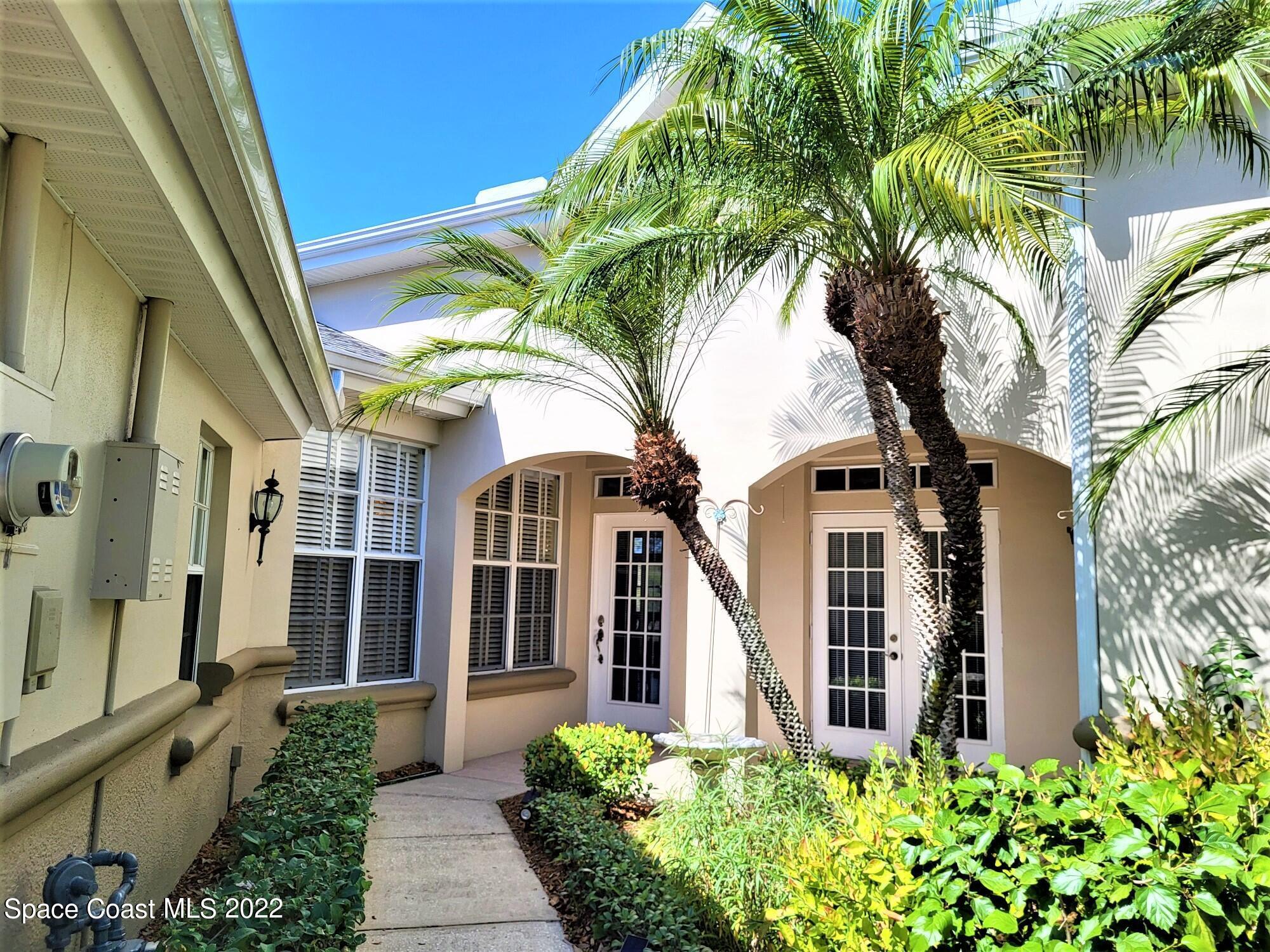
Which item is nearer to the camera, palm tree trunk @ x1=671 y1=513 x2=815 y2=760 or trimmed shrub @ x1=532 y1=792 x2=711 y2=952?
trimmed shrub @ x1=532 y1=792 x2=711 y2=952

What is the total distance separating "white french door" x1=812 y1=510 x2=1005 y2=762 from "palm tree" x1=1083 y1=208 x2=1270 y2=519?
10.0ft

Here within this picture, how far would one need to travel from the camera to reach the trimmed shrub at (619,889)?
4281 millimetres

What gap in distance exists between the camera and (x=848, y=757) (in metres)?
9.33

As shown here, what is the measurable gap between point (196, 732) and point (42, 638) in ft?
8.42

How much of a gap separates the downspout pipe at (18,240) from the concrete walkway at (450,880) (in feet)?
12.5

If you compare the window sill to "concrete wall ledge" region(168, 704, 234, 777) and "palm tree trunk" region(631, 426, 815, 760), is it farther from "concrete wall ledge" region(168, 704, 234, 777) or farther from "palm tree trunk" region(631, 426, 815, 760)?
"palm tree trunk" region(631, 426, 815, 760)

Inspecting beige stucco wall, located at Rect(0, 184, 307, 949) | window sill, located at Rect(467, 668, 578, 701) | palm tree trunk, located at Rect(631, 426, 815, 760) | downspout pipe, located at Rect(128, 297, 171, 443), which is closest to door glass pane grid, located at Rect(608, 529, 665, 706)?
window sill, located at Rect(467, 668, 578, 701)

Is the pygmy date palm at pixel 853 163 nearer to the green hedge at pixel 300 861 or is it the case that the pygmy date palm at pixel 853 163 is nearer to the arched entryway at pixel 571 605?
the green hedge at pixel 300 861

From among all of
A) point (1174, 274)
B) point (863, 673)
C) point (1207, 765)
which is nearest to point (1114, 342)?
point (1174, 274)

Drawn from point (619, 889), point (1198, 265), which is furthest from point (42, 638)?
point (1198, 265)

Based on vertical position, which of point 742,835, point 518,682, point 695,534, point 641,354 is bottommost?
point 742,835

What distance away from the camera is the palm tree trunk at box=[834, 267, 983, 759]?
17.2 ft

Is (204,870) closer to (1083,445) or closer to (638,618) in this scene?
(638,618)

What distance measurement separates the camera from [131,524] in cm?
345
